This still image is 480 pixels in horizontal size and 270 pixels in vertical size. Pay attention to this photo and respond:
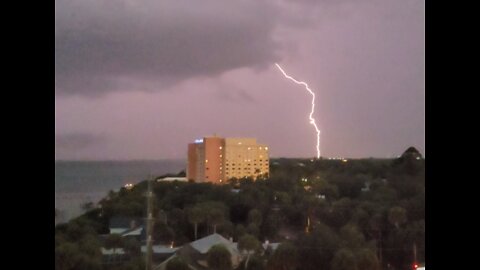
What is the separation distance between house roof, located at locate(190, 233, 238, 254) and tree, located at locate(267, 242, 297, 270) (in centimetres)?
17

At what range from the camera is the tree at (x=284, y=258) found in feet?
6.86

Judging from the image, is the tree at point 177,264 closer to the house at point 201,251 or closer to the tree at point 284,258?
the house at point 201,251

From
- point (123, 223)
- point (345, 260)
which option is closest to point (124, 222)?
point (123, 223)

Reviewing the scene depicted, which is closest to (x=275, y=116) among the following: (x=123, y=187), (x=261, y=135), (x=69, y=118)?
(x=261, y=135)

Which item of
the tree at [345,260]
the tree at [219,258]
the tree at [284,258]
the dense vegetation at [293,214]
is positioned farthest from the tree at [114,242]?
the tree at [345,260]

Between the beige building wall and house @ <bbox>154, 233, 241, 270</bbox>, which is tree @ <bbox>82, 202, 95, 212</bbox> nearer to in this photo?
house @ <bbox>154, 233, 241, 270</bbox>

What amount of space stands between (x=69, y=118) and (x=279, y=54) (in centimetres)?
89

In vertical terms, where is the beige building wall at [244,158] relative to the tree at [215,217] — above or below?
above

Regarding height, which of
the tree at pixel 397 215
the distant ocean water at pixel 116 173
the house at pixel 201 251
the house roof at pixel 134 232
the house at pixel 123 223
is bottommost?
the house at pixel 201 251

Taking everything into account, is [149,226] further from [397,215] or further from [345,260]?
[397,215]

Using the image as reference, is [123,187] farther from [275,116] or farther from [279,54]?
[279,54]

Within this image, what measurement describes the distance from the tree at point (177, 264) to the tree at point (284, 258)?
356mm

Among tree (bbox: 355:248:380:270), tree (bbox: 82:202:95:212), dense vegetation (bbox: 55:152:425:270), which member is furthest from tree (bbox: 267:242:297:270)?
tree (bbox: 82:202:95:212)
